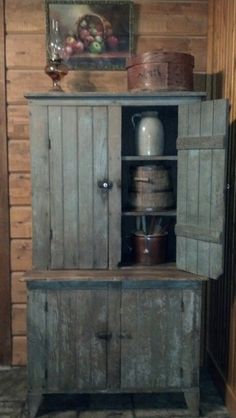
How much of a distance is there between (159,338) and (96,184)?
808mm

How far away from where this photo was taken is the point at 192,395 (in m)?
2.27

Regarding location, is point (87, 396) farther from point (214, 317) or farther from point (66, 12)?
point (66, 12)

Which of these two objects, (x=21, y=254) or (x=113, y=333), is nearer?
(x=113, y=333)

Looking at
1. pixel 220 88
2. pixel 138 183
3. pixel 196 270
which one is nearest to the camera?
pixel 196 270

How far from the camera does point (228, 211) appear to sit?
96.2 inches

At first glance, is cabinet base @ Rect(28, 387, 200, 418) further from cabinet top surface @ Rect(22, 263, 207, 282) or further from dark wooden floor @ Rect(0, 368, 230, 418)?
cabinet top surface @ Rect(22, 263, 207, 282)

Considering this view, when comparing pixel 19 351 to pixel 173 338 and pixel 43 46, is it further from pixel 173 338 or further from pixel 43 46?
pixel 43 46

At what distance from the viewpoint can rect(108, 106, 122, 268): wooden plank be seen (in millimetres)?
2234

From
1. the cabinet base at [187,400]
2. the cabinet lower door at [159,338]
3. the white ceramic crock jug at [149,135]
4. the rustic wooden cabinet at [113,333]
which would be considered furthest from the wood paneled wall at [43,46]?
the cabinet base at [187,400]

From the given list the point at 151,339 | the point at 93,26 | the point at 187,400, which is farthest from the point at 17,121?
the point at 187,400

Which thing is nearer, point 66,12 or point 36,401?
point 36,401

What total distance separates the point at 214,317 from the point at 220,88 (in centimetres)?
130

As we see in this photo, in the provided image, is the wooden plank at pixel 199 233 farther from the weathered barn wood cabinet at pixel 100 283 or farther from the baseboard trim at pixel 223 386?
the baseboard trim at pixel 223 386

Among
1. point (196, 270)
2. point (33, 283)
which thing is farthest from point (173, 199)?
point (33, 283)
